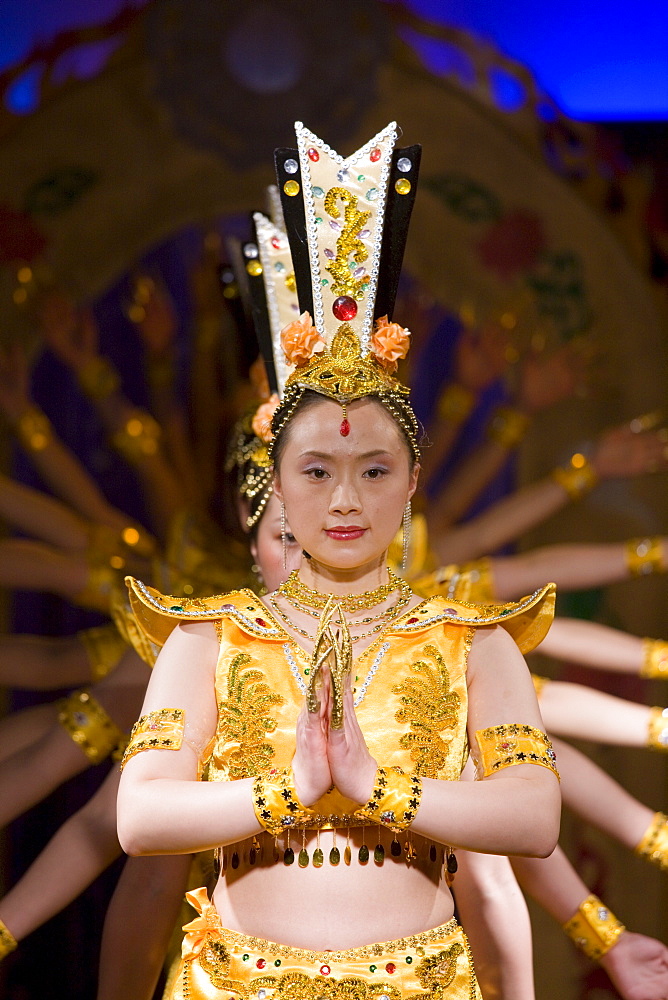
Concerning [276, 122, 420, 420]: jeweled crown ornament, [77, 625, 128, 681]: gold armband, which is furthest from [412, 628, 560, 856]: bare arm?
[77, 625, 128, 681]: gold armband

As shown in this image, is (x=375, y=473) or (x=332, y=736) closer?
(x=332, y=736)

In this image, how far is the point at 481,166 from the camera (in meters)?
4.26

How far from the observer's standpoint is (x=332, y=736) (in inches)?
67.1

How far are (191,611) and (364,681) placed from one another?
0.29m

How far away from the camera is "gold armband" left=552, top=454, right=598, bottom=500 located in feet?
12.7

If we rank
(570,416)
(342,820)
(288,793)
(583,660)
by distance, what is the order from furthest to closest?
(570,416) < (583,660) < (342,820) < (288,793)

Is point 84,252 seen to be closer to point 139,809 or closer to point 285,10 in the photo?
point 285,10

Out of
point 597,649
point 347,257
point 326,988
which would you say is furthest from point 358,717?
point 597,649

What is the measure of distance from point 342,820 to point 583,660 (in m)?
1.65

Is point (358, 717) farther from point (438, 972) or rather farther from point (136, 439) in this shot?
point (136, 439)

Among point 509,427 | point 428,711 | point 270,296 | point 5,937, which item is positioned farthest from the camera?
point 509,427

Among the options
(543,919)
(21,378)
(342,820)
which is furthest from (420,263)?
(342,820)

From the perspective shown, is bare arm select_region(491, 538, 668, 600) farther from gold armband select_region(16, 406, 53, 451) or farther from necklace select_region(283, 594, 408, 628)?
necklace select_region(283, 594, 408, 628)

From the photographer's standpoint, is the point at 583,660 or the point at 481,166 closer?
the point at 583,660
